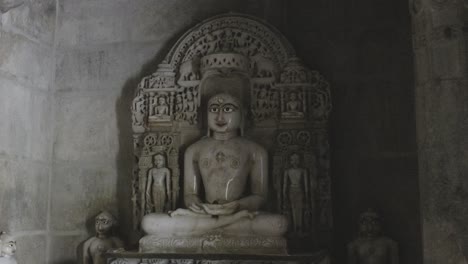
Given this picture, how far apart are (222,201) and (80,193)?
1.70m

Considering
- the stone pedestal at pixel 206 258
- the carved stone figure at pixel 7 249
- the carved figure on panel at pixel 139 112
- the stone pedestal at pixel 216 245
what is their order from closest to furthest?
1. the stone pedestal at pixel 206 258
2. the stone pedestal at pixel 216 245
3. the carved stone figure at pixel 7 249
4. the carved figure on panel at pixel 139 112

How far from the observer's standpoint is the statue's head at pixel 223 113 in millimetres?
6129

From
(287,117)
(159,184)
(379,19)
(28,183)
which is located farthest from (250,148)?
(28,183)

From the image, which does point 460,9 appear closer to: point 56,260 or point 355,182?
point 355,182

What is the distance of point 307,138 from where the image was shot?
616cm

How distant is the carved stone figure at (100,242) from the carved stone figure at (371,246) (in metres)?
2.31

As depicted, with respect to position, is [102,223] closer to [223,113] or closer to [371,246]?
[223,113]

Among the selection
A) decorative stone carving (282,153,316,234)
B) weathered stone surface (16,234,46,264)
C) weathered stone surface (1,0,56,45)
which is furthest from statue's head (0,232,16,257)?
decorative stone carving (282,153,316,234)

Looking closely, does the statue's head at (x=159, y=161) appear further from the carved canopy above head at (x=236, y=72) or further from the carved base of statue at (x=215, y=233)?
the carved base of statue at (x=215, y=233)

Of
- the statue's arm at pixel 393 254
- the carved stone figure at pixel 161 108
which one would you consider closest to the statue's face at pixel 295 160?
the statue's arm at pixel 393 254

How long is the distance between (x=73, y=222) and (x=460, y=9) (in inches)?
173

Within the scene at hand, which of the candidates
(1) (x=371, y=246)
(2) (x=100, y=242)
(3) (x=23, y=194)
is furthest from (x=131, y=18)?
(1) (x=371, y=246)

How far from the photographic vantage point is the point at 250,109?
641 cm

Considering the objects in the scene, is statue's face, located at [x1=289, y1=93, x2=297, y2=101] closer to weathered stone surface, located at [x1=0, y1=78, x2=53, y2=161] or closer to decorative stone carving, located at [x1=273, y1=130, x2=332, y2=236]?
decorative stone carving, located at [x1=273, y1=130, x2=332, y2=236]
